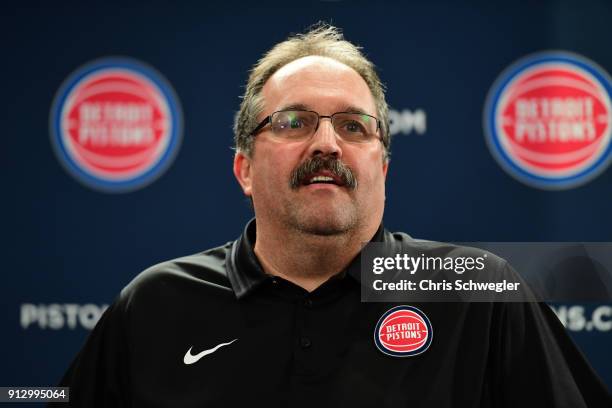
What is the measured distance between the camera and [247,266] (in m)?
1.10

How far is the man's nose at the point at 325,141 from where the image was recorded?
1039mm

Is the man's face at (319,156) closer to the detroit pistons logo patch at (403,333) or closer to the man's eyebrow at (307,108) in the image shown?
the man's eyebrow at (307,108)

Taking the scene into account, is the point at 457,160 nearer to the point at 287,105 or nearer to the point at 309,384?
the point at 287,105

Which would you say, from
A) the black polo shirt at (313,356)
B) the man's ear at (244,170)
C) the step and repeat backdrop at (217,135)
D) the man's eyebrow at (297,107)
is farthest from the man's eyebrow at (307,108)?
the step and repeat backdrop at (217,135)

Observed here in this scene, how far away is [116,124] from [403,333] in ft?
3.58

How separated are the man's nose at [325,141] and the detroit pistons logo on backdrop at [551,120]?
0.77 metres

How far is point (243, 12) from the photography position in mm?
1741

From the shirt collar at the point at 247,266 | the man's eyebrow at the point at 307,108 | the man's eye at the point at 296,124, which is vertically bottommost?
the shirt collar at the point at 247,266

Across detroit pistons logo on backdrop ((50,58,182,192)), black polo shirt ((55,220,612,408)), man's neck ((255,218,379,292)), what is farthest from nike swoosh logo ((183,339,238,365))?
detroit pistons logo on backdrop ((50,58,182,192))

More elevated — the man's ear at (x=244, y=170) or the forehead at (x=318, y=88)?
the forehead at (x=318, y=88)

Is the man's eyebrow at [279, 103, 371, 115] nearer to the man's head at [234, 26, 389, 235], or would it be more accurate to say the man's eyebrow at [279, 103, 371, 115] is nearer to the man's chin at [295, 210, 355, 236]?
the man's head at [234, 26, 389, 235]

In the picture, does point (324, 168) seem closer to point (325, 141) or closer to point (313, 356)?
point (325, 141)

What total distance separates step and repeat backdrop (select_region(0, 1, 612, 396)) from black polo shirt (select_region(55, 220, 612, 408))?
616 millimetres

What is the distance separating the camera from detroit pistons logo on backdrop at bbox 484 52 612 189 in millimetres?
1681
